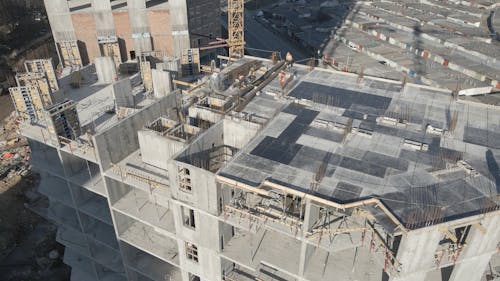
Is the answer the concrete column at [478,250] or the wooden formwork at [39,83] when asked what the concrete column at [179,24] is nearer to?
the wooden formwork at [39,83]

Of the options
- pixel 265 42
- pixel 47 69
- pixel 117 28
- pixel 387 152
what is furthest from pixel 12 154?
pixel 265 42

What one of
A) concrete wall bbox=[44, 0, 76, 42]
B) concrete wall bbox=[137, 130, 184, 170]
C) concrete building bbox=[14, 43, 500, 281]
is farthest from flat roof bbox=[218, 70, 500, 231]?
concrete wall bbox=[44, 0, 76, 42]

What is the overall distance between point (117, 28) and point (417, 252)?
1926 inches

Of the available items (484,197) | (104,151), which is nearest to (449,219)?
(484,197)

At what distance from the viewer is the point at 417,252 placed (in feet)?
61.4

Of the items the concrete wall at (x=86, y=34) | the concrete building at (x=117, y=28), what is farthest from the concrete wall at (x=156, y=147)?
the concrete wall at (x=86, y=34)

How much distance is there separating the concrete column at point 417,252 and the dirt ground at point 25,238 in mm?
38361

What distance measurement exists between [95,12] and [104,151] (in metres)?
33.3

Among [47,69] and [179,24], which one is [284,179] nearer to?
[47,69]

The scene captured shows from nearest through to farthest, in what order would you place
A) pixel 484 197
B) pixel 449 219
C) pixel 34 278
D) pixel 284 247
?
pixel 449 219 < pixel 484 197 < pixel 284 247 < pixel 34 278

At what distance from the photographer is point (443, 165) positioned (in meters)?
22.4

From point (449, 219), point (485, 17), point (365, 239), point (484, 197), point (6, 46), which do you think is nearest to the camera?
point (449, 219)

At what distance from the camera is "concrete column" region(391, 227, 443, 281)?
1808cm

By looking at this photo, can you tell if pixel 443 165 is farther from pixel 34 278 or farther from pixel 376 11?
pixel 376 11
